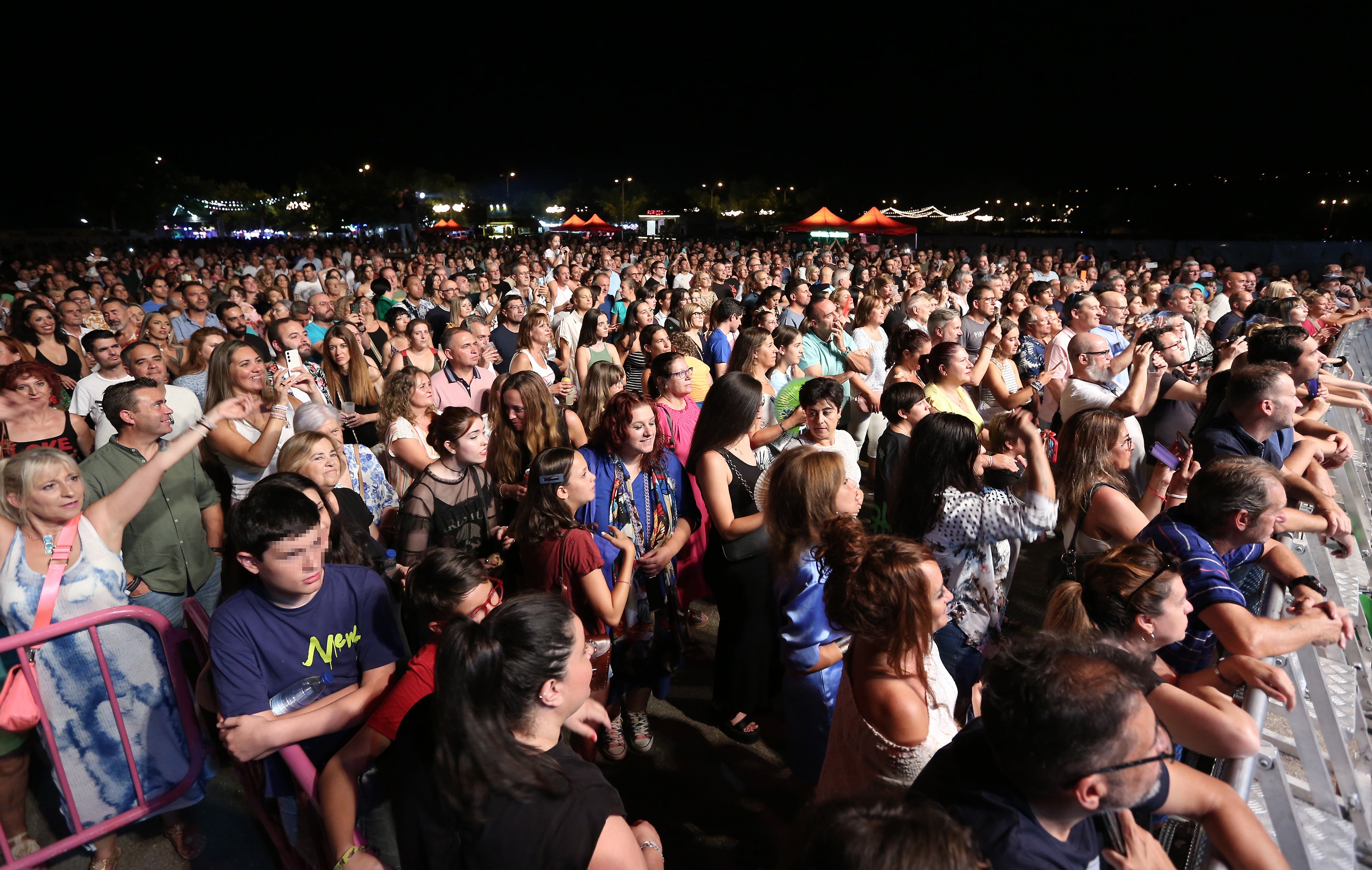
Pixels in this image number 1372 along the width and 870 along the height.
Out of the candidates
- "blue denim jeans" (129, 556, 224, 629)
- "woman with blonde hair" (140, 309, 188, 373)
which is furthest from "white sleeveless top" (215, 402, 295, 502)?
"woman with blonde hair" (140, 309, 188, 373)

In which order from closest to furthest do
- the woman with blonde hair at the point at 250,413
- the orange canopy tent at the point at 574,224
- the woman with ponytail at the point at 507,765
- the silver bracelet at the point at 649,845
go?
the woman with ponytail at the point at 507,765 → the silver bracelet at the point at 649,845 → the woman with blonde hair at the point at 250,413 → the orange canopy tent at the point at 574,224

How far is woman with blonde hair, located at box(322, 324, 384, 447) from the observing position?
18.8 feet

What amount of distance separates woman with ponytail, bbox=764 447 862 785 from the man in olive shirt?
271cm

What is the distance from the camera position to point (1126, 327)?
8109 millimetres

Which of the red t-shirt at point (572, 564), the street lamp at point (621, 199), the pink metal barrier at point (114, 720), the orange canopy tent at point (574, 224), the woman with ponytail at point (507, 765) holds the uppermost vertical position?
the street lamp at point (621, 199)

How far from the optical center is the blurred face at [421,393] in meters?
4.32

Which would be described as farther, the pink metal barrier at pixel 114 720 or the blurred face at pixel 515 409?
the blurred face at pixel 515 409

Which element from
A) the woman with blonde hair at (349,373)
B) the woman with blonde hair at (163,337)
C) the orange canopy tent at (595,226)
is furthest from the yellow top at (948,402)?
the orange canopy tent at (595,226)

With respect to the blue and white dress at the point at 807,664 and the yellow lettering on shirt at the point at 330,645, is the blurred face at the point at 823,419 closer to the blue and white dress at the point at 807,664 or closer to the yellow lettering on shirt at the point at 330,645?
the blue and white dress at the point at 807,664

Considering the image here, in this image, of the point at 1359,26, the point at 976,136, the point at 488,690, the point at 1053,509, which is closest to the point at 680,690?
the point at 1053,509

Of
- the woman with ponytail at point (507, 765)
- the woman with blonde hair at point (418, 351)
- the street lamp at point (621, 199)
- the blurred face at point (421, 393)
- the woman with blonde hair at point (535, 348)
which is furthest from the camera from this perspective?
the street lamp at point (621, 199)

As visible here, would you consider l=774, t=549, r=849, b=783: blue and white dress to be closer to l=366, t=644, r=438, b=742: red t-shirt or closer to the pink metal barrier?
l=366, t=644, r=438, b=742: red t-shirt

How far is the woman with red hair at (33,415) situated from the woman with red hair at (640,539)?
2942mm

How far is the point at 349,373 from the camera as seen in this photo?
5805 mm
